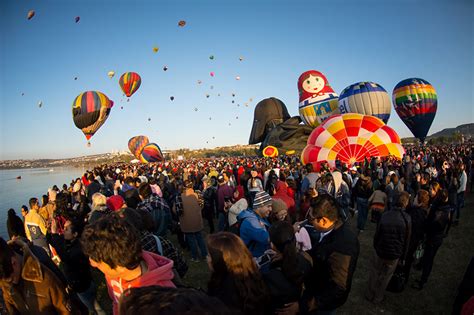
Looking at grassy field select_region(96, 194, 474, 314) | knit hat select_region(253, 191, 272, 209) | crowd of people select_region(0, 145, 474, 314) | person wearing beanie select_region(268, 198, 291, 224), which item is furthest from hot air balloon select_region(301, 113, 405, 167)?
knit hat select_region(253, 191, 272, 209)

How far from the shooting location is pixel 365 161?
446 inches

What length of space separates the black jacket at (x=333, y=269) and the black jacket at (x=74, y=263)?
2270mm

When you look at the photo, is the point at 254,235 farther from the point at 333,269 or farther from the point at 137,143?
the point at 137,143

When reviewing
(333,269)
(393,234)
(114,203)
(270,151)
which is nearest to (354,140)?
(393,234)

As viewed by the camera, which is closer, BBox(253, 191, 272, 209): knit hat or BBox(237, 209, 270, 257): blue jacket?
BBox(237, 209, 270, 257): blue jacket

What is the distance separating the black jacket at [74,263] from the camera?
290cm

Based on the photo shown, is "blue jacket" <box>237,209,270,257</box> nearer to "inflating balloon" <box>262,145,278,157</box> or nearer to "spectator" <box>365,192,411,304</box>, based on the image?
"spectator" <box>365,192,411,304</box>

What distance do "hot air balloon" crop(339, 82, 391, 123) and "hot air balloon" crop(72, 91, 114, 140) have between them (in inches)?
595

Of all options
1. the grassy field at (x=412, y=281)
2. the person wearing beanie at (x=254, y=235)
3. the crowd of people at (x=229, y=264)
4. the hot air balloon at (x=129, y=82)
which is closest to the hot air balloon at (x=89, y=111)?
the hot air balloon at (x=129, y=82)

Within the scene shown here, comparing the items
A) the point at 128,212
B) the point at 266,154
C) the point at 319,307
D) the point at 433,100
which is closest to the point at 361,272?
the point at 319,307

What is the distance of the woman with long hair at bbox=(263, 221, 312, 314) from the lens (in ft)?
6.14

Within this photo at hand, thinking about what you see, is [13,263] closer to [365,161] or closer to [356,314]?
[356,314]

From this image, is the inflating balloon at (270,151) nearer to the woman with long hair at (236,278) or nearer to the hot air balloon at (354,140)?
the hot air balloon at (354,140)

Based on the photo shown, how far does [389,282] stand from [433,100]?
17836mm
